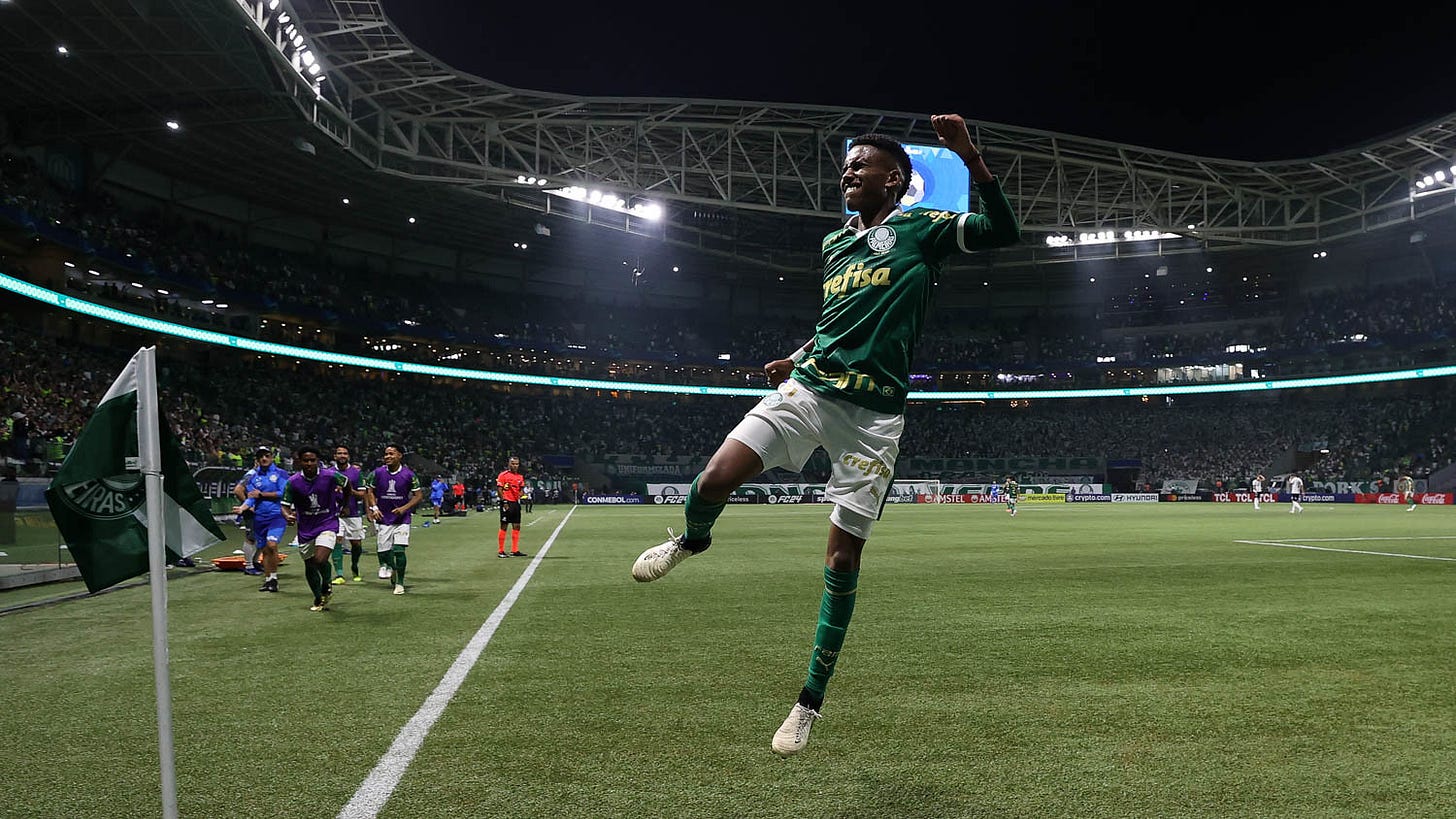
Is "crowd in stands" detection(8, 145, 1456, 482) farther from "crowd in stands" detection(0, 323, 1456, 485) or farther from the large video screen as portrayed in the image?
the large video screen

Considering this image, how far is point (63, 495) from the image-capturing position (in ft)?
10.8

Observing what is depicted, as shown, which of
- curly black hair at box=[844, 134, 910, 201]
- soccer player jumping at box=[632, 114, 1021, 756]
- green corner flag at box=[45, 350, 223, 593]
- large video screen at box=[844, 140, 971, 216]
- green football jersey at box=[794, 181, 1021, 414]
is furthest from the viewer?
large video screen at box=[844, 140, 971, 216]

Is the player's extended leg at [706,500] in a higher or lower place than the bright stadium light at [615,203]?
lower

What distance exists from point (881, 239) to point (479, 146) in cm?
4288

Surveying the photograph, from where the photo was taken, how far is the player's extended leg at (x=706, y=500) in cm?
415

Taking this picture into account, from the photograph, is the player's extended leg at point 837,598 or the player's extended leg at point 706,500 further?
the player's extended leg at point 837,598

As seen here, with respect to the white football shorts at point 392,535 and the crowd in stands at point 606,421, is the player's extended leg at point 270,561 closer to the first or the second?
the white football shorts at point 392,535

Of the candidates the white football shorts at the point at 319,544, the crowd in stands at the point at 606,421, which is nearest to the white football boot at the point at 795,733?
the white football shorts at the point at 319,544

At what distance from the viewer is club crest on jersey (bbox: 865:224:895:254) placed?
4.48 meters

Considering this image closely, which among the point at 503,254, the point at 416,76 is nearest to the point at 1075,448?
the point at 503,254

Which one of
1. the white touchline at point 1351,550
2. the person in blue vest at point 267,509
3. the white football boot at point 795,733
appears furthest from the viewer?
the white touchline at point 1351,550

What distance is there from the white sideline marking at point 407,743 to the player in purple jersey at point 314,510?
342 cm

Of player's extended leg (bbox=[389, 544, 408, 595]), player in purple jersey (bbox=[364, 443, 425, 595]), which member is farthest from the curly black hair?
player's extended leg (bbox=[389, 544, 408, 595])

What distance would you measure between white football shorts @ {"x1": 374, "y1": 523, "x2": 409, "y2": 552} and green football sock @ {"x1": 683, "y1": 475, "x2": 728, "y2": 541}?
8.99 metres
